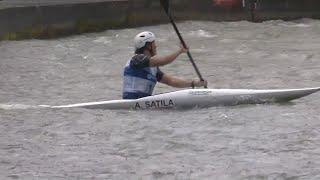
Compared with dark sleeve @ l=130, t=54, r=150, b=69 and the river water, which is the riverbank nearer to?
the river water

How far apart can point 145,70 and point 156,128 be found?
4.41 ft

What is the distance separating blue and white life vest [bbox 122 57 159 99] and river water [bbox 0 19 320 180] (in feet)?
1.22

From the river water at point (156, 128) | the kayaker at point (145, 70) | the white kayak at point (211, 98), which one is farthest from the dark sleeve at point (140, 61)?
the river water at point (156, 128)

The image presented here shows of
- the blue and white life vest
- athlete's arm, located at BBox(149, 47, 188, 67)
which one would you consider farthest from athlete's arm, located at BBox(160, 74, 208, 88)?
athlete's arm, located at BBox(149, 47, 188, 67)

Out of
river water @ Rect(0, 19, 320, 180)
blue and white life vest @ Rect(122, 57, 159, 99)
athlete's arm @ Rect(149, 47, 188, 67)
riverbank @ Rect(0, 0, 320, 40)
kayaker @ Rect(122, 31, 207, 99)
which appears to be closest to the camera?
river water @ Rect(0, 19, 320, 180)

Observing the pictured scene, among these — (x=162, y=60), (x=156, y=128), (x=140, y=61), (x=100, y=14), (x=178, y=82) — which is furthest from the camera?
(x=100, y=14)

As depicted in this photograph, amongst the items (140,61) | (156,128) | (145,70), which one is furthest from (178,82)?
(156,128)

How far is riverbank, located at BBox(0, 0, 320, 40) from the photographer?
66.2 ft

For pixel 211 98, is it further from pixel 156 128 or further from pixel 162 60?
pixel 156 128

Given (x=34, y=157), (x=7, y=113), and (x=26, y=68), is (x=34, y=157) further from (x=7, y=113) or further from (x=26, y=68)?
(x=26, y=68)

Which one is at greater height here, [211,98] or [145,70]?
[145,70]

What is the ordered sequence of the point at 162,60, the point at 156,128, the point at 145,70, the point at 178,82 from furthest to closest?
the point at 178,82 < the point at 145,70 < the point at 162,60 < the point at 156,128

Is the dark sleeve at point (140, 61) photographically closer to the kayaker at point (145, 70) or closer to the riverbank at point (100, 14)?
the kayaker at point (145, 70)

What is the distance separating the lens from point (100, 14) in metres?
22.2
